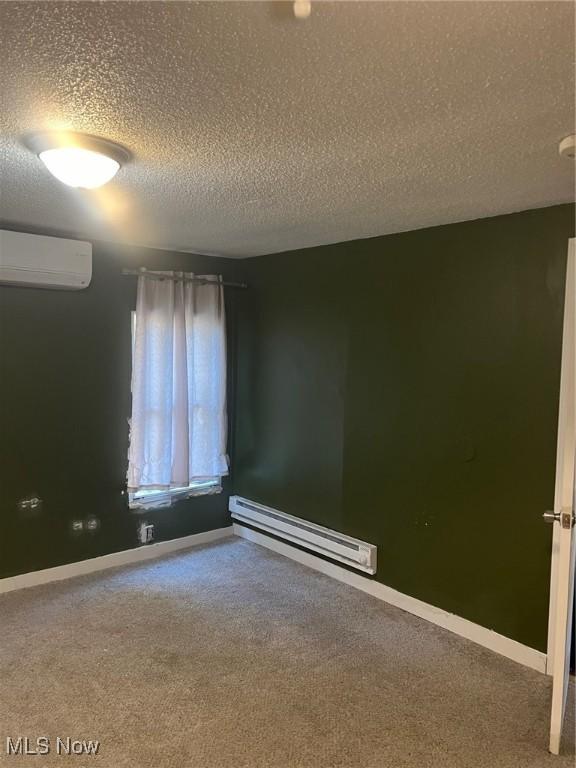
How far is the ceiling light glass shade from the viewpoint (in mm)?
1760

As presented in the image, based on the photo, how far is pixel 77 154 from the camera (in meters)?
1.76

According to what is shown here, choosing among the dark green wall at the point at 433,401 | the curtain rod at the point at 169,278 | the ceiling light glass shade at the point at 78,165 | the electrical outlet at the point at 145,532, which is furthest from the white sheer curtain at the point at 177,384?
the ceiling light glass shade at the point at 78,165

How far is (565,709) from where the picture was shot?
231cm

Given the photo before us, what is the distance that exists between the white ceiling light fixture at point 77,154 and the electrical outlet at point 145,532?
2606 mm

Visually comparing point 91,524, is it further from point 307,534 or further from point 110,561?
point 307,534

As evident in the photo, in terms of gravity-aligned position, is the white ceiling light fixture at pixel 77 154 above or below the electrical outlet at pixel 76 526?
above

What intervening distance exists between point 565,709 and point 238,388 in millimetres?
2887

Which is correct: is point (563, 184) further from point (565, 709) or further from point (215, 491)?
point (215, 491)

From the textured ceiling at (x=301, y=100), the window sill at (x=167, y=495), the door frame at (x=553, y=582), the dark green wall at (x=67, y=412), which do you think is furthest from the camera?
the window sill at (x=167, y=495)

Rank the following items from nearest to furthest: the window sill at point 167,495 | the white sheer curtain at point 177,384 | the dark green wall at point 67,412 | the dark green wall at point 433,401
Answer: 1. the dark green wall at point 433,401
2. the dark green wall at point 67,412
3. the white sheer curtain at point 177,384
4. the window sill at point 167,495

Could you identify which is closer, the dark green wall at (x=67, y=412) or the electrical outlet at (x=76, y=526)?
the dark green wall at (x=67, y=412)

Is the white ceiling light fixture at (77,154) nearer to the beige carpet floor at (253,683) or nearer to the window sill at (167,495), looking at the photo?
the beige carpet floor at (253,683)

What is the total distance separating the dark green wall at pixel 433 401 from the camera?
8.55ft

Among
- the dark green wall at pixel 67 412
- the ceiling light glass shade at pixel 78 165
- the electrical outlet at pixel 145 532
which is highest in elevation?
the ceiling light glass shade at pixel 78 165
